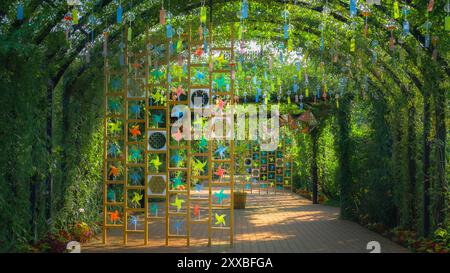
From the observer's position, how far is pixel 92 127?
31.6 ft

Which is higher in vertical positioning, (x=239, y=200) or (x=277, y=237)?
(x=239, y=200)

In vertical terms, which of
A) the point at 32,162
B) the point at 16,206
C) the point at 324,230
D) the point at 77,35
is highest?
the point at 77,35

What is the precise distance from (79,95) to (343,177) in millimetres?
6047

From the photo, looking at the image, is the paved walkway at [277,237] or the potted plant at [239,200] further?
the potted plant at [239,200]

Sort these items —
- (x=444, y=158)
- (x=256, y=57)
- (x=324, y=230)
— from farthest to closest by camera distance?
(x=256, y=57) < (x=324, y=230) < (x=444, y=158)

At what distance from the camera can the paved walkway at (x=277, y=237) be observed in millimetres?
8031

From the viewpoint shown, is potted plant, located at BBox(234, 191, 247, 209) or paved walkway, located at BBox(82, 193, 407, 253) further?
potted plant, located at BBox(234, 191, 247, 209)

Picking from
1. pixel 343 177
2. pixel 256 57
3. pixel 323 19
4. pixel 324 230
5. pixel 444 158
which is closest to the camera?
pixel 444 158

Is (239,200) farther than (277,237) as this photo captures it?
Yes

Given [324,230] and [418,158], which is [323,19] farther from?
[324,230]

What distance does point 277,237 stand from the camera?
943cm

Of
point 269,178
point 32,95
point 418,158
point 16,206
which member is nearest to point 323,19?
point 418,158

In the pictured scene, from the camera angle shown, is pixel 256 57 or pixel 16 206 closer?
pixel 16 206

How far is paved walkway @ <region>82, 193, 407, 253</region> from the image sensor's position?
26.3 feet
